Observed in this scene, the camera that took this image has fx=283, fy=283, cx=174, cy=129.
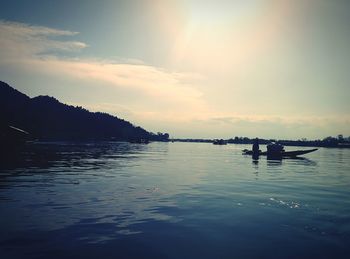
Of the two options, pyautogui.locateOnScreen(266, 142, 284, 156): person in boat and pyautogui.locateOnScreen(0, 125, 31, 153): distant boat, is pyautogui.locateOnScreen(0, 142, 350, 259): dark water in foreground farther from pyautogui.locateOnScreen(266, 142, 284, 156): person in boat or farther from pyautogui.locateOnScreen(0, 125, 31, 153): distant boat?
pyautogui.locateOnScreen(0, 125, 31, 153): distant boat

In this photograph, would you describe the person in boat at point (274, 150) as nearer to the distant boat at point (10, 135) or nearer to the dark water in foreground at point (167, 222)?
the dark water in foreground at point (167, 222)

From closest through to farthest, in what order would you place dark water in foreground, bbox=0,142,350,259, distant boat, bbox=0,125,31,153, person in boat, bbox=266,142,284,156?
dark water in foreground, bbox=0,142,350,259 < distant boat, bbox=0,125,31,153 < person in boat, bbox=266,142,284,156

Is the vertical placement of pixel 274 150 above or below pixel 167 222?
above

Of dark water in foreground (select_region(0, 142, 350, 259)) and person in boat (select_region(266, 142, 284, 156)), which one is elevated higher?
person in boat (select_region(266, 142, 284, 156))

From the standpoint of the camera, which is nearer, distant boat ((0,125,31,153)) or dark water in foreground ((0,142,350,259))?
dark water in foreground ((0,142,350,259))

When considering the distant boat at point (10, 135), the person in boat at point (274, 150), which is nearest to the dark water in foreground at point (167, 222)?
the person in boat at point (274, 150)

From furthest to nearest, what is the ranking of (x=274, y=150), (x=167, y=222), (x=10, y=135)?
(x=274, y=150), (x=10, y=135), (x=167, y=222)

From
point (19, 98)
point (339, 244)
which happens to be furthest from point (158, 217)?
point (19, 98)

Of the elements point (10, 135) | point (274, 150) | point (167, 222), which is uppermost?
point (10, 135)

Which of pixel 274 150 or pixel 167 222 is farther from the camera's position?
pixel 274 150

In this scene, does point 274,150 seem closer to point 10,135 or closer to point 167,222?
point 167,222

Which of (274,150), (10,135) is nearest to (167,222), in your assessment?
(274,150)

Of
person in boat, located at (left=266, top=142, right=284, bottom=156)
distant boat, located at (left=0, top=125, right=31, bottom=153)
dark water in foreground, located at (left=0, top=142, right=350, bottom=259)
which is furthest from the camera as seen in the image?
person in boat, located at (left=266, top=142, right=284, bottom=156)

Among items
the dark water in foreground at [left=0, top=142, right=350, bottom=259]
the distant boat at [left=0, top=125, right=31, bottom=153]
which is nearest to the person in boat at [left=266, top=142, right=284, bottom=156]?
the dark water in foreground at [left=0, top=142, right=350, bottom=259]
